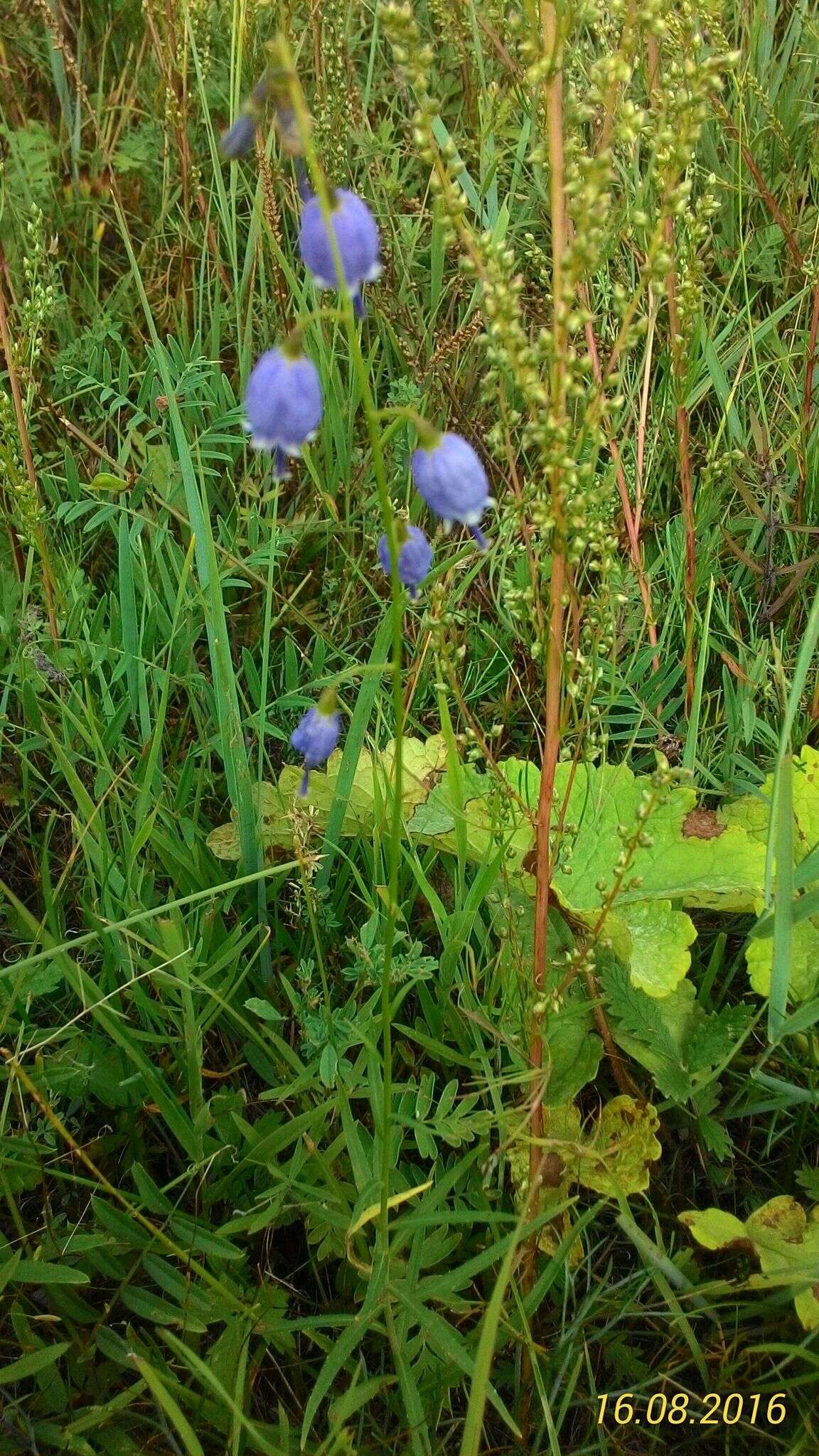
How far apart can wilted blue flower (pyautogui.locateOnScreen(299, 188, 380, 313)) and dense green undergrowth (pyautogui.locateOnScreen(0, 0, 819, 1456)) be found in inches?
2.7

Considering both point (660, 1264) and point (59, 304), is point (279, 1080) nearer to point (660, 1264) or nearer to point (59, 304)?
point (660, 1264)

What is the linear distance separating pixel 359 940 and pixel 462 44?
2.45 meters

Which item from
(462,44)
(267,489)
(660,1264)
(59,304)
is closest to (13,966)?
(660,1264)

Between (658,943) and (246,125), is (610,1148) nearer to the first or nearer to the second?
(658,943)

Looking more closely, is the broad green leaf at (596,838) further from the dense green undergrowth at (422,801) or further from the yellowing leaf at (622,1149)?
the yellowing leaf at (622,1149)

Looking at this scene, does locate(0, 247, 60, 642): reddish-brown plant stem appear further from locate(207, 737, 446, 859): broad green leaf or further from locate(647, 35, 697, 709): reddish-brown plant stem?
locate(647, 35, 697, 709): reddish-brown plant stem

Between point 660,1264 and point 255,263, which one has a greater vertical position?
point 255,263

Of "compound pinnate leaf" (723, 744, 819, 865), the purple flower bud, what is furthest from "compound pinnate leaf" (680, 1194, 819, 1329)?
the purple flower bud

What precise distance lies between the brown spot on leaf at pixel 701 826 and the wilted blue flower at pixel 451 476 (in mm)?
950

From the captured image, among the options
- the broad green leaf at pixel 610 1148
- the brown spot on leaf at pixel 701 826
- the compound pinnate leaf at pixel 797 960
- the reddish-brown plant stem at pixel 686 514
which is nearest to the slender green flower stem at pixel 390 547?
the broad green leaf at pixel 610 1148

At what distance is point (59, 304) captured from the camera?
2.79 m

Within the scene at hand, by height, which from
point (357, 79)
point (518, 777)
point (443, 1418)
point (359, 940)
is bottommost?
point (443, 1418)

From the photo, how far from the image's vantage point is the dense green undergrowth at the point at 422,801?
4.71 feet

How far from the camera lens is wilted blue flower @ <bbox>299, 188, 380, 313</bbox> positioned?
1.04m
